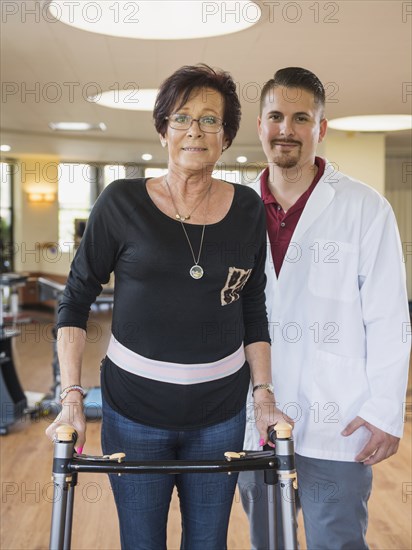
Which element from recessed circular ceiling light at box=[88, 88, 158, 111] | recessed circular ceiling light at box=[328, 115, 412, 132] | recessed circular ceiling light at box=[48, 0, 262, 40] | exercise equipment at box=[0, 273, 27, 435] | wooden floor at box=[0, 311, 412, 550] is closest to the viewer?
wooden floor at box=[0, 311, 412, 550]

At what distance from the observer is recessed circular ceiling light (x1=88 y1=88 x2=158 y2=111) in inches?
255

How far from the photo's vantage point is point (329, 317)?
6.61ft

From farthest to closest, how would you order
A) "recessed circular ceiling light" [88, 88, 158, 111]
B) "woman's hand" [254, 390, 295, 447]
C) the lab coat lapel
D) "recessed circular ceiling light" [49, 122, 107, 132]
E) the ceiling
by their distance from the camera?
1. "recessed circular ceiling light" [49, 122, 107, 132]
2. "recessed circular ceiling light" [88, 88, 158, 111]
3. the ceiling
4. the lab coat lapel
5. "woman's hand" [254, 390, 295, 447]

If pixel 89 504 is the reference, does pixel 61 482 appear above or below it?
above

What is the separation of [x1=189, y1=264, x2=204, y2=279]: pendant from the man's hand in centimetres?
70

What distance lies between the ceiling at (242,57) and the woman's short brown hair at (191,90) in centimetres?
219

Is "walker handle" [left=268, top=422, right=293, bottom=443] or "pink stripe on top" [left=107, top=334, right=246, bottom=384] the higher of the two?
"pink stripe on top" [left=107, top=334, right=246, bottom=384]

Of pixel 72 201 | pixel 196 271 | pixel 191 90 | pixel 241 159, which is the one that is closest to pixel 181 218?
pixel 196 271

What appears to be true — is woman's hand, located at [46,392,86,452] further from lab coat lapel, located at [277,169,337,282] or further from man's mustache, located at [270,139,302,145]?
man's mustache, located at [270,139,302,145]

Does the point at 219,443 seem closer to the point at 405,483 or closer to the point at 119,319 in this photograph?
the point at 119,319

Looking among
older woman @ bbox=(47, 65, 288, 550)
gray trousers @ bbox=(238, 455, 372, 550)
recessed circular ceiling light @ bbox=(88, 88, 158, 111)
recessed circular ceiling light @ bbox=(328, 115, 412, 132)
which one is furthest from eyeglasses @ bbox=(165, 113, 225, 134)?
recessed circular ceiling light @ bbox=(328, 115, 412, 132)

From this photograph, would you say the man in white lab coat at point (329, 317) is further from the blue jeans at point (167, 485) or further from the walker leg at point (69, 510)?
the walker leg at point (69, 510)

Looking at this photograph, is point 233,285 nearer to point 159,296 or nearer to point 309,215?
point 159,296

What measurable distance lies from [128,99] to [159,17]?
264cm
